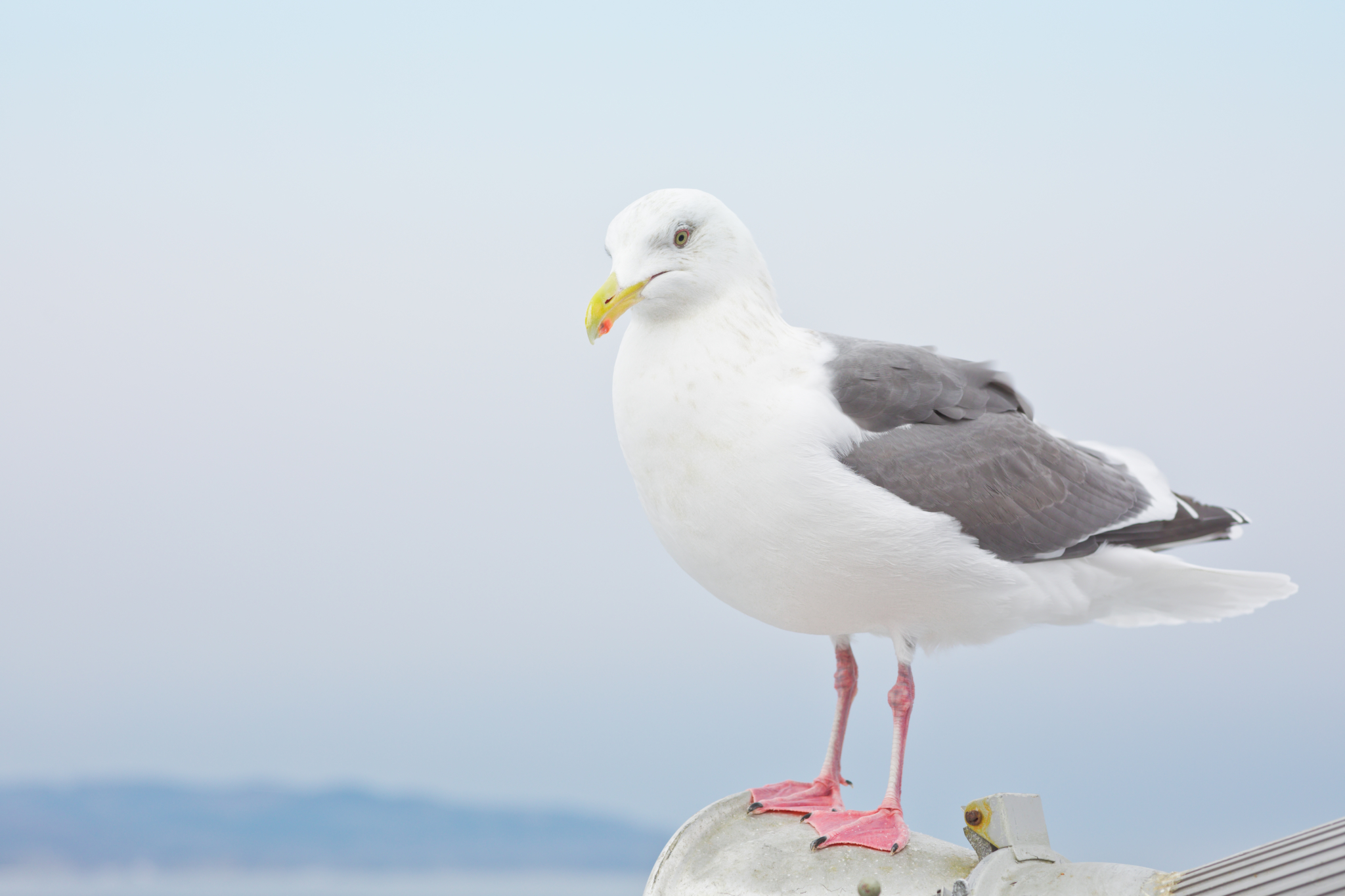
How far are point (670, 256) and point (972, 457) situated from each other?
138cm

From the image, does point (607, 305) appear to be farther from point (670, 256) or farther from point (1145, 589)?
point (1145, 589)

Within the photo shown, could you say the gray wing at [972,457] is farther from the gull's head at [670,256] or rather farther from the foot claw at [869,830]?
the foot claw at [869,830]

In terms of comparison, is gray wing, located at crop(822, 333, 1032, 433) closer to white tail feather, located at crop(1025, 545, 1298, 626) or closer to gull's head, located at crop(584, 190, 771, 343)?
gull's head, located at crop(584, 190, 771, 343)

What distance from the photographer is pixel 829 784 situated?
4996mm

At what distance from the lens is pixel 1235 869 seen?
3848 mm

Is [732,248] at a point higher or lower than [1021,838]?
higher

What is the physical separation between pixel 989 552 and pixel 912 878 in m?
1.21

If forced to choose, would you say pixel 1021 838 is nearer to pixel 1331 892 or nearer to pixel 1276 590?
pixel 1331 892

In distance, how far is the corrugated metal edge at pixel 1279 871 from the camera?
351 centimetres

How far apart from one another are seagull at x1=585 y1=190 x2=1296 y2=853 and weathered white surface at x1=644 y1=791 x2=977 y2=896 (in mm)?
83

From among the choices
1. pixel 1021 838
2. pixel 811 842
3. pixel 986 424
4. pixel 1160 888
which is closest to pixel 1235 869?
pixel 1160 888

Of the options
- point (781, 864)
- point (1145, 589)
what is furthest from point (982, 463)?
point (781, 864)

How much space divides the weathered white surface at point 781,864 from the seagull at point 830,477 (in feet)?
0.27

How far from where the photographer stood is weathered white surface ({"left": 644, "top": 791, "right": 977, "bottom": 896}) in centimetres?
423
